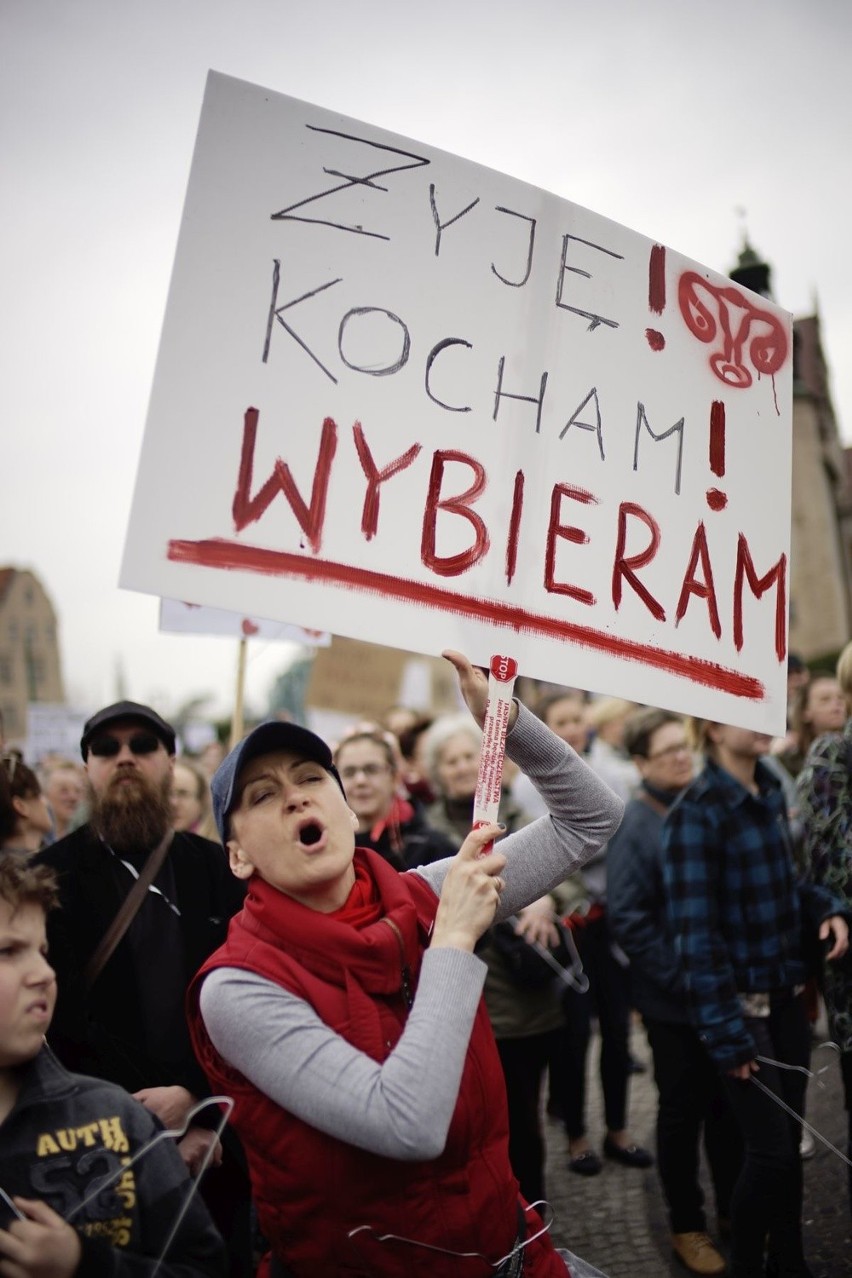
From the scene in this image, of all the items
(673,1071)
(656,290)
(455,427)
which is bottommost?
(673,1071)

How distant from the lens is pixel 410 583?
5.95 ft

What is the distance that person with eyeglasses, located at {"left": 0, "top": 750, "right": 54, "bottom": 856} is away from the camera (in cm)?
304

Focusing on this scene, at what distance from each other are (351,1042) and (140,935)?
4.18ft

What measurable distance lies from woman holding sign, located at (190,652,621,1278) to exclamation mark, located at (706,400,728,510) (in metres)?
0.69

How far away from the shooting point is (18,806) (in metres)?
3.18

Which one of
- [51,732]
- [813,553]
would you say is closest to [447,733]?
[51,732]

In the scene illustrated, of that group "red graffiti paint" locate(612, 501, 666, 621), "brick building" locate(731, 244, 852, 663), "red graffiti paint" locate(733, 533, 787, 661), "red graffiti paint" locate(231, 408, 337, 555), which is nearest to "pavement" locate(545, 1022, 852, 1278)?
"red graffiti paint" locate(733, 533, 787, 661)

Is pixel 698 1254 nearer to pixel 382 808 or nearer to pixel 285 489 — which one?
pixel 382 808

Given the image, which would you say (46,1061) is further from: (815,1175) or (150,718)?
(815,1175)

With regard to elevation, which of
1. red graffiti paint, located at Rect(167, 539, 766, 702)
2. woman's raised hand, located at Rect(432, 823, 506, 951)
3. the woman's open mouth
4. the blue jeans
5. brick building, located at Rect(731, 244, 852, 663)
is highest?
brick building, located at Rect(731, 244, 852, 663)

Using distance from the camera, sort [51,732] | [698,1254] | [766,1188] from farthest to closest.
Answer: [51,732] < [698,1254] < [766,1188]

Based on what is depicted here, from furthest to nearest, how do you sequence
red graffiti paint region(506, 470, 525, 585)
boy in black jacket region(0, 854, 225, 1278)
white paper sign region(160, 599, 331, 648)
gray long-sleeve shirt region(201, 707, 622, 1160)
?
white paper sign region(160, 599, 331, 648) < red graffiti paint region(506, 470, 525, 585) < boy in black jacket region(0, 854, 225, 1278) < gray long-sleeve shirt region(201, 707, 622, 1160)

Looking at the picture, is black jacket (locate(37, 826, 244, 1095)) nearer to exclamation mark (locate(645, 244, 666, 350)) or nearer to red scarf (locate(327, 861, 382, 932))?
red scarf (locate(327, 861, 382, 932))

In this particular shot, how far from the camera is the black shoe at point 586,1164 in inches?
178
